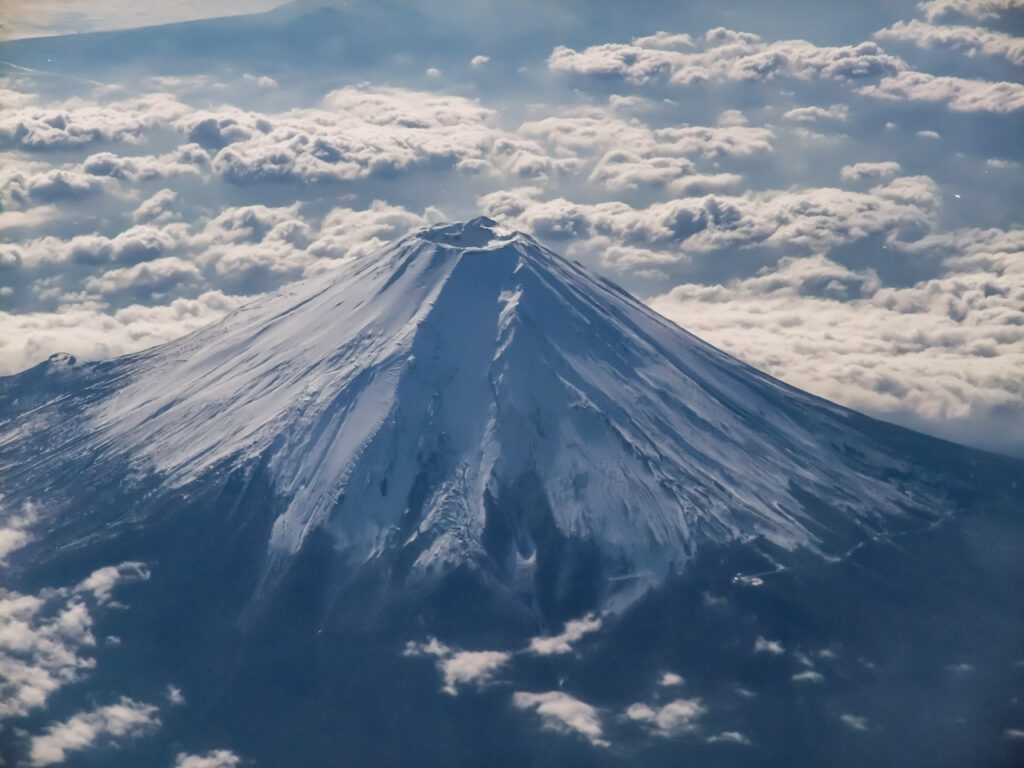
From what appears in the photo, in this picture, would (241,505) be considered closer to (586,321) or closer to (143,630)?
(143,630)

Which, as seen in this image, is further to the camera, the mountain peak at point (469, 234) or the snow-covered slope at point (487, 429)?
the mountain peak at point (469, 234)

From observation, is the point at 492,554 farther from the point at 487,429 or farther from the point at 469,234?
the point at 469,234

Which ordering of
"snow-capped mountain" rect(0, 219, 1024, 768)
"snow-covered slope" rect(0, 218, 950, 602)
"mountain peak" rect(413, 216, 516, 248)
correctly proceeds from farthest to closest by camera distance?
"mountain peak" rect(413, 216, 516, 248) → "snow-covered slope" rect(0, 218, 950, 602) → "snow-capped mountain" rect(0, 219, 1024, 768)

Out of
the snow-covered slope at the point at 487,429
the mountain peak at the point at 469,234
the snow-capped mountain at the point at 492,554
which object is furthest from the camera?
the mountain peak at the point at 469,234

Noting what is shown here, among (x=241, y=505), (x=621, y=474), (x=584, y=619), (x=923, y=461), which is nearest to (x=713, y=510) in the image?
(x=621, y=474)

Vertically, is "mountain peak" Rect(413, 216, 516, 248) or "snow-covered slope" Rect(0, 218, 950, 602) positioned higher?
"mountain peak" Rect(413, 216, 516, 248)

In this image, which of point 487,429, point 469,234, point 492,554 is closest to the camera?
point 492,554

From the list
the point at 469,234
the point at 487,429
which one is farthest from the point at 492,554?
the point at 469,234

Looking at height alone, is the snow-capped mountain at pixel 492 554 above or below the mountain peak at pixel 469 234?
below
